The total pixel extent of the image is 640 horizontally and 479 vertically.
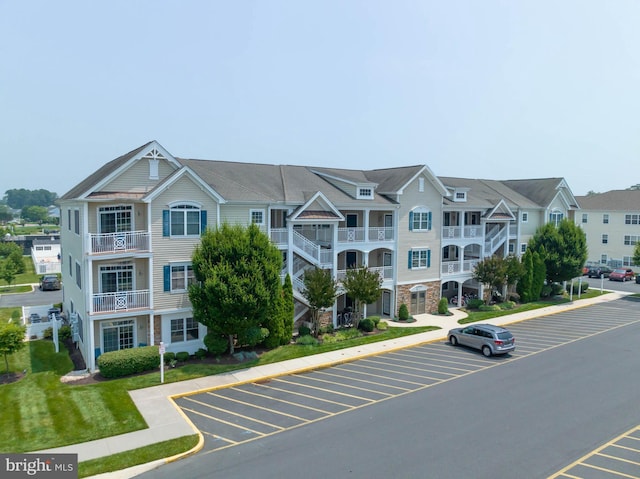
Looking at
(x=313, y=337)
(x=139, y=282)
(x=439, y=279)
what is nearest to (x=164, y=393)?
(x=139, y=282)

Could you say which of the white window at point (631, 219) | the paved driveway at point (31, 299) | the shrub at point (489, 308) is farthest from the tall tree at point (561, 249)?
the paved driveway at point (31, 299)

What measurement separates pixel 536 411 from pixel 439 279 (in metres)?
19.0

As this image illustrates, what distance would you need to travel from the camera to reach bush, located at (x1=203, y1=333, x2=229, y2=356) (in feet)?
79.3

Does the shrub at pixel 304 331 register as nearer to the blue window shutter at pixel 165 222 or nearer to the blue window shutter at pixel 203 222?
the blue window shutter at pixel 203 222

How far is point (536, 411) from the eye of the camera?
58.0 ft

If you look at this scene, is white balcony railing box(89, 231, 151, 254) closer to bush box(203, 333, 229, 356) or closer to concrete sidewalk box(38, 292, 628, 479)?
bush box(203, 333, 229, 356)

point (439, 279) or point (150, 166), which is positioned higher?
point (150, 166)

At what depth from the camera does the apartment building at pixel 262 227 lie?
23.5 meters

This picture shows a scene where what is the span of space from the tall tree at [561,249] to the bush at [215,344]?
2990 centimetres

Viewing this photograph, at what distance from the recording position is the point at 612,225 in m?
59.7

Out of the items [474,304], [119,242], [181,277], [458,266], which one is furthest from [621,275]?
[119,242]

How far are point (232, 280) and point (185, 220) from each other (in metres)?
4.80

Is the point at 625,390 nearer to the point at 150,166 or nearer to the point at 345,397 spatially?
the point at 345,397

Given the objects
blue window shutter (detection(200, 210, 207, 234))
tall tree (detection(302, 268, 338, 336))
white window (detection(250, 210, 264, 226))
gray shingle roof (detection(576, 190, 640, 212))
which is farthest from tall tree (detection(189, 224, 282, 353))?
gray shingle roof (detection(576, 190, 640, 212))
